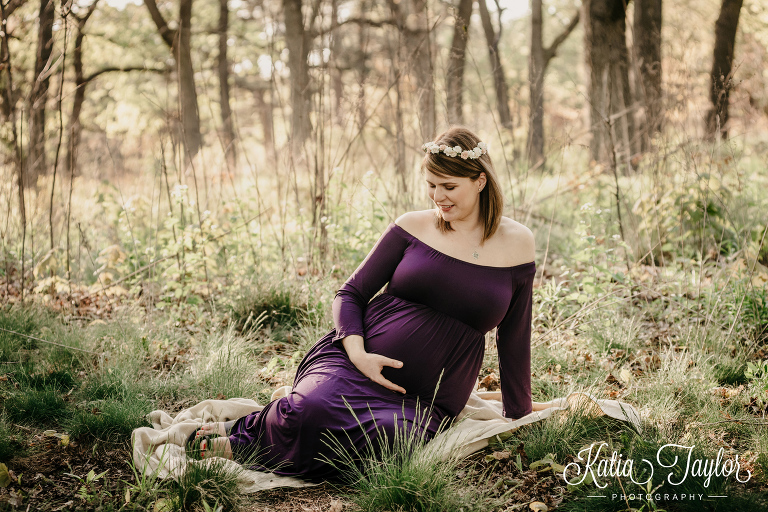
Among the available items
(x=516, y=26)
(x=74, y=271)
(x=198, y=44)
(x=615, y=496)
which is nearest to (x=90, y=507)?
(x=615, y=496)

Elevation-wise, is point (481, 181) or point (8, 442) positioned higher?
point (481, 181)

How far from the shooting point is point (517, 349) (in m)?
2.75

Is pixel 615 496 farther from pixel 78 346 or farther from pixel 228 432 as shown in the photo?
pixel 78 346

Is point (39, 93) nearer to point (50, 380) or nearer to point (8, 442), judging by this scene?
point (50, 380)

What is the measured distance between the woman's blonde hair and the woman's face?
21 millimetres

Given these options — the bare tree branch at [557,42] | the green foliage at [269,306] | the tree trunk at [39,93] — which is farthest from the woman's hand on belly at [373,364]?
the bare tree branch at [557,42]

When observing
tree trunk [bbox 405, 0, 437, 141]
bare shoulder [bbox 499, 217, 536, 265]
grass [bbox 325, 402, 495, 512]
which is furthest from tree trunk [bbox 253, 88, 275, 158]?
grass [bbox 325, 402, 495, 512]

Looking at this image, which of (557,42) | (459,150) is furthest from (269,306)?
(557,42)

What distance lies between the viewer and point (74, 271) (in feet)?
16.2

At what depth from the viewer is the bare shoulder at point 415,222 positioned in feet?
9.06

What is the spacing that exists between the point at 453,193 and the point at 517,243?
380mm

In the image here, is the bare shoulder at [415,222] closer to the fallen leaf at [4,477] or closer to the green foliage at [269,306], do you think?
the green foliage at [269,306]

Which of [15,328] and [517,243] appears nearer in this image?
[517,243]

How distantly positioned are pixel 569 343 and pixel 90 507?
2778mm
